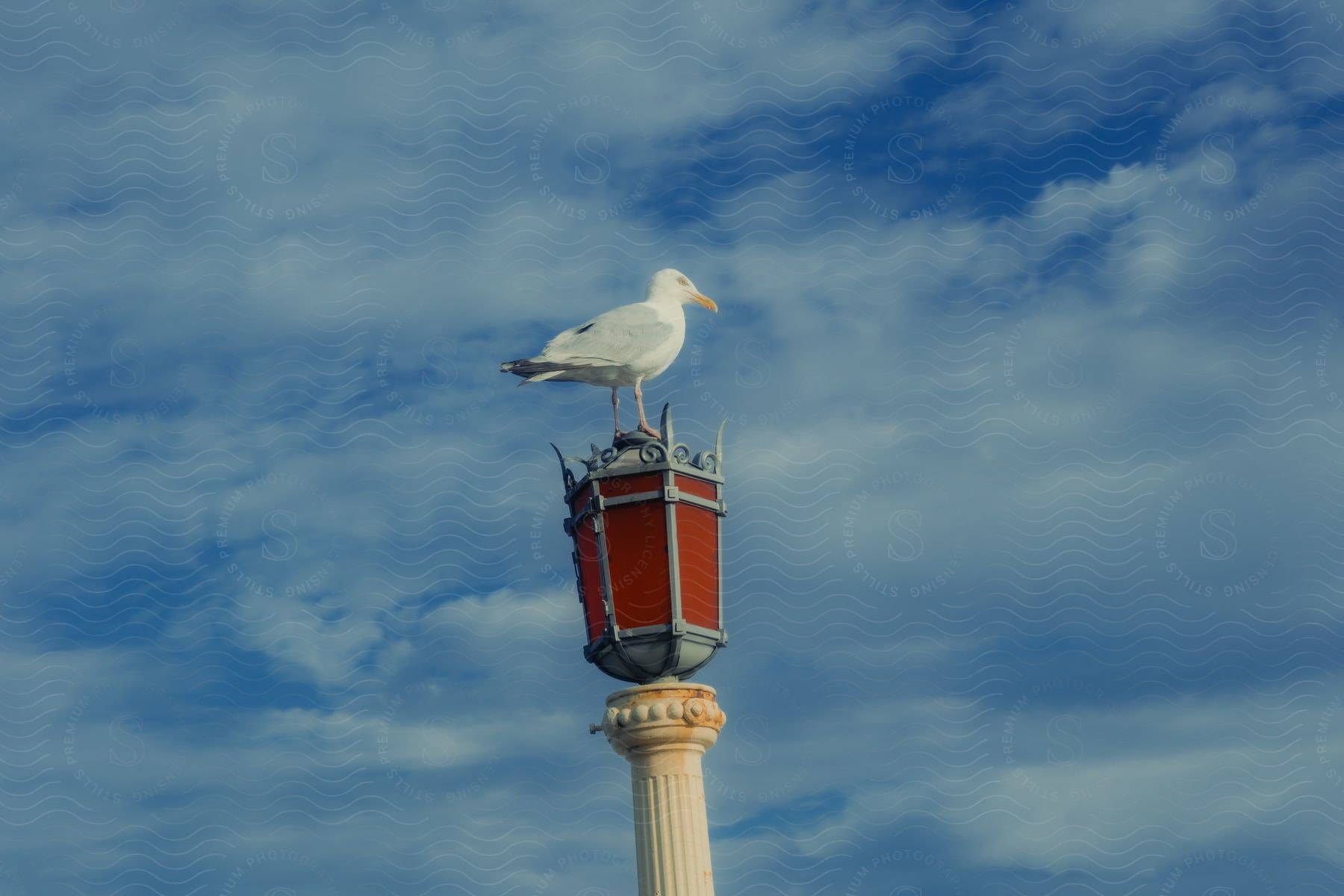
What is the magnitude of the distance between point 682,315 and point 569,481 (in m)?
3.11

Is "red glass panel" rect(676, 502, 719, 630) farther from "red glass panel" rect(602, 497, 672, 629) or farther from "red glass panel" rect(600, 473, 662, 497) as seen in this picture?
"red glass panel" rect(600, 473, 662, 497)

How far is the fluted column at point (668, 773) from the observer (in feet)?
59.5

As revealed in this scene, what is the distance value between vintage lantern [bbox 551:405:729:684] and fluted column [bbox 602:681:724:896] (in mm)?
489

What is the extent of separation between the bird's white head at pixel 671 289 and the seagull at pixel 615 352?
382 mm

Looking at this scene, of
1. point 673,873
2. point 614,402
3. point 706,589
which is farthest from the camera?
point 614,402

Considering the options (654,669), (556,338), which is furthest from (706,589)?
(556,338)

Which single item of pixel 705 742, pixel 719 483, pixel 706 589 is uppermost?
pixel 719 483

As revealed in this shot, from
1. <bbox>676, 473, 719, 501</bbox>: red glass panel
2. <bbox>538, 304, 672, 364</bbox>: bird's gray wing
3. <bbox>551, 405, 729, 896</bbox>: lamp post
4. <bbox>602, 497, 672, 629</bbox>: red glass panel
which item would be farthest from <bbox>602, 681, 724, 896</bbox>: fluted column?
<bbox>538, 304, 672, 364</bbox>: bird's gray wing

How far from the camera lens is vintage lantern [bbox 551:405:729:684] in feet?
61.7

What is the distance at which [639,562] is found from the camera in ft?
62.2

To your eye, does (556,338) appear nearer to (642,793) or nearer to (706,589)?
(706,589)

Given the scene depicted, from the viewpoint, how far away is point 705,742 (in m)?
18.8

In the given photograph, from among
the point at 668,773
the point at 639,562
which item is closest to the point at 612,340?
the point at 639,562

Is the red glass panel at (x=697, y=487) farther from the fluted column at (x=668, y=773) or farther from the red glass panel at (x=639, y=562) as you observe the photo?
the fluted column at (x=668, y=773)
